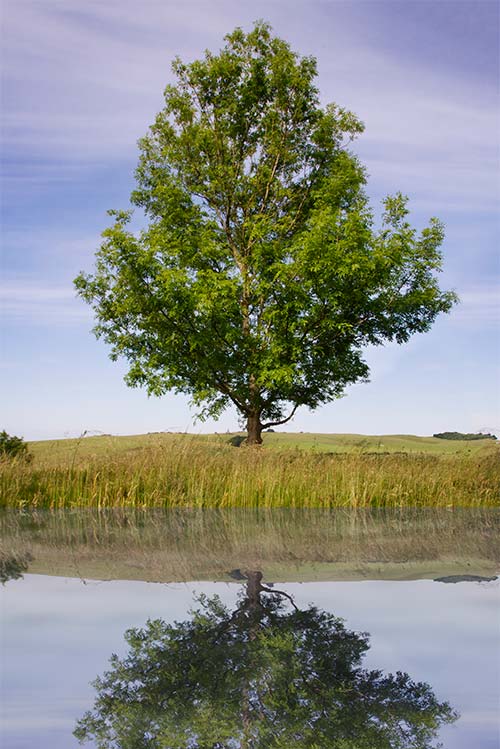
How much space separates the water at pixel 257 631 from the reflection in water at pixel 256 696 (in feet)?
→ 0.04

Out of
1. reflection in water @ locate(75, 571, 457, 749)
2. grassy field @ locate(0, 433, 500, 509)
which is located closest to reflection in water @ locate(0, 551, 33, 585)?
reflection in water @ locate(75, 571, 457, 749)

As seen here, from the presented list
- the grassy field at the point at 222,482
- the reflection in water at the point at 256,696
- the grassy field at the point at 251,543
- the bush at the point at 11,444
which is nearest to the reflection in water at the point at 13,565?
the grassy field at the point at 251,543

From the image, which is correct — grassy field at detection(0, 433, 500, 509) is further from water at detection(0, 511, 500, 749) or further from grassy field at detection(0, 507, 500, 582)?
water at detection(0, 511, 500, 749)

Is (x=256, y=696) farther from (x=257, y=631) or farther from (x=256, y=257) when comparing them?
(x=256, y=257)

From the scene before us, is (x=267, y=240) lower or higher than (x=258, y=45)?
lower

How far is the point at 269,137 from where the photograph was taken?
990 inches

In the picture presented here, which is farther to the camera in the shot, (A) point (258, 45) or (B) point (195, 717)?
(A) point (258, 45)

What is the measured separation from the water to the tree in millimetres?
14204

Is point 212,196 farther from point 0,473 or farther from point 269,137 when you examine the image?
point 0,473

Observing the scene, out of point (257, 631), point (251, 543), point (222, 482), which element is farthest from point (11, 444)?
point (257, 631)

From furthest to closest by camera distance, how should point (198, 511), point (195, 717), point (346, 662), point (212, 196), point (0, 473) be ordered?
point (212, 196) < point (0, 473) < point (198, 511) < point (346, 662) < point (195, 717)

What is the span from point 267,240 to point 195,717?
22.8 m

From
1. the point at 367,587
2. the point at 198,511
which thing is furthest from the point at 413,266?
the point at 367,587

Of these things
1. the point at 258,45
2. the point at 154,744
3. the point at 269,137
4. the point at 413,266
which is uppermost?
the point at 258,45
